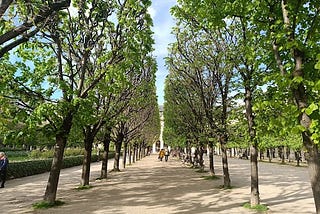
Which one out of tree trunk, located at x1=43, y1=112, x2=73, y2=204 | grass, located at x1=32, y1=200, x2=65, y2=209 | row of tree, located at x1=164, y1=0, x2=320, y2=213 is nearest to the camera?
row of tree, located at x1=164, y1=0, x2=320, y2=213

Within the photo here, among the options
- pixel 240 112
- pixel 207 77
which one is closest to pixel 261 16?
pixel 240 112

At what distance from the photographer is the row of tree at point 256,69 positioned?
5562 millimetres

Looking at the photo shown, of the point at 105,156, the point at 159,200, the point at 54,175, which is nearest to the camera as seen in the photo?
the point at 54,175

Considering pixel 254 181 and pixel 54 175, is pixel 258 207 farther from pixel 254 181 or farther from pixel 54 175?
pixel 54 175

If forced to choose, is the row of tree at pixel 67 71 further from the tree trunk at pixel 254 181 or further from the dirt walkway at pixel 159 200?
the tree trunk at pixel 254 181

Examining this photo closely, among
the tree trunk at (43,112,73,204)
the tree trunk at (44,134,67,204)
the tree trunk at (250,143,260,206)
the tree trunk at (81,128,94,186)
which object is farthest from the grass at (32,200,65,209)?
the tree trunk at (250,143,260,206)

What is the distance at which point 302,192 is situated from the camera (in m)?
13.8

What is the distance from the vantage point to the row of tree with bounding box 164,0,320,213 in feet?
18.2

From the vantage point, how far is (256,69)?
1063cm

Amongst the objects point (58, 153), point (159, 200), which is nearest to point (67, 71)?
point (58, 153)

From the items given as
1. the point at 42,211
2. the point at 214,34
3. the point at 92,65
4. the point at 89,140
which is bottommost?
the point at 42,211

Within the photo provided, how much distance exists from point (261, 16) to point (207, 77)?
1131cm

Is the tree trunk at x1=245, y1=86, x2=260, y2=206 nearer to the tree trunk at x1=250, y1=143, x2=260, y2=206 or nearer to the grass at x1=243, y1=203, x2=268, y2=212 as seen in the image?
the tree trunk at x1=250, y1=143, x2=260, y2=206

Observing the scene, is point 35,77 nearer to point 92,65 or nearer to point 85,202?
point 92,65
